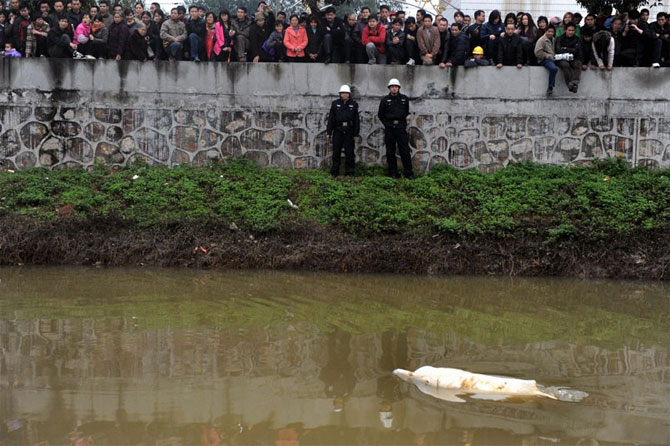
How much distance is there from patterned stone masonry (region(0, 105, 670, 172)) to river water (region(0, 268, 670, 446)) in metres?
3.74

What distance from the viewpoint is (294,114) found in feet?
46.7

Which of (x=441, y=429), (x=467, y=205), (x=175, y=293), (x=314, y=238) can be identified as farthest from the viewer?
(x=467, y=205)

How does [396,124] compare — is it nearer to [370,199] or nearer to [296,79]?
[370,199]

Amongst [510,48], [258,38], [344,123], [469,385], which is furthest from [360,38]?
[469,385]

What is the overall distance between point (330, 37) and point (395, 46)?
4.01 ft

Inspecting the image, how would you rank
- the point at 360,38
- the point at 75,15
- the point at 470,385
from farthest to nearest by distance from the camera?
the point at 75,15 → the point at 360,38 → the point at 470,385

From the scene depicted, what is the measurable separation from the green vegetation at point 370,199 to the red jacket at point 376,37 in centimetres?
261

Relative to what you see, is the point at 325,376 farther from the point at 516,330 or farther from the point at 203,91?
the point at 203,91

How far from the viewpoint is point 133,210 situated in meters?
12.3

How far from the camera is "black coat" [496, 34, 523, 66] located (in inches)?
550

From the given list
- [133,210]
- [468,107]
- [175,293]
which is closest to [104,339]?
[175,293]

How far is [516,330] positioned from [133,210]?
6.70m

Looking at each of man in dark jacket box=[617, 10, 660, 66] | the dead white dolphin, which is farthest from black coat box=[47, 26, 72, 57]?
the dead white dolphin

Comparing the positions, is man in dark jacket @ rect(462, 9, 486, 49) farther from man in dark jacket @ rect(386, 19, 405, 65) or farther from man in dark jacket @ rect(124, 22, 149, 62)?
man in dark jacket @ rect(124, 22, 149, 62)
